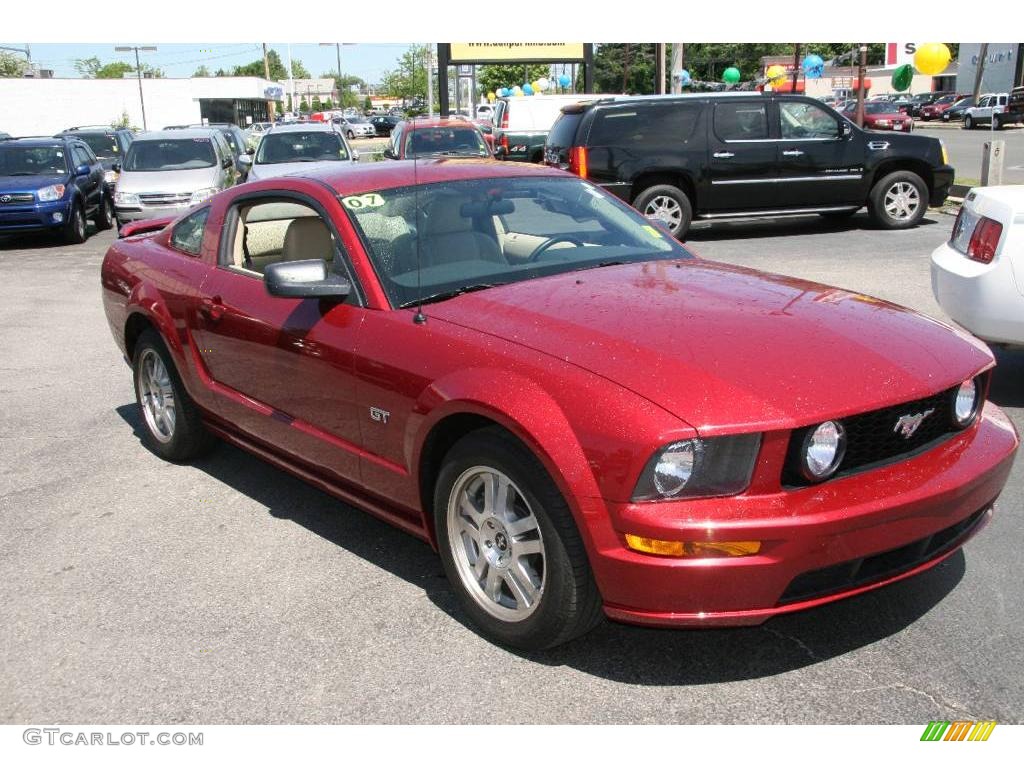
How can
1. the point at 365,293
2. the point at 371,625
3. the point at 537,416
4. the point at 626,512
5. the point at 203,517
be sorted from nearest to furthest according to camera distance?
1. the point at 626,512
2. the point at 537,416
3. the point at 371,625
4. the point at 365,293
5. the point at 203,517

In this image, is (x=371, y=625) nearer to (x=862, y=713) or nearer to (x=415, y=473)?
(x=415, y=473)

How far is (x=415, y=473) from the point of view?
3697mm

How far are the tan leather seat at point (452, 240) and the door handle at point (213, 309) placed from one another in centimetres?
118

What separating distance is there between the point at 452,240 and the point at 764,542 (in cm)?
195

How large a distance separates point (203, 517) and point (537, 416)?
2.34 meters

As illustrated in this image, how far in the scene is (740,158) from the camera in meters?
14.1

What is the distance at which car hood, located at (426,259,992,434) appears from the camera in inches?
119

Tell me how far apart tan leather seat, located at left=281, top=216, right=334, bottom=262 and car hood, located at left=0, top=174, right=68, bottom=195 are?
13.5m

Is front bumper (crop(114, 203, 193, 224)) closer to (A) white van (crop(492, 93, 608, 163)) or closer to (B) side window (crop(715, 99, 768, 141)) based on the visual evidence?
(B) side window (crop(715, 99, 768, 141))

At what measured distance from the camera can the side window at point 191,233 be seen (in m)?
5.30

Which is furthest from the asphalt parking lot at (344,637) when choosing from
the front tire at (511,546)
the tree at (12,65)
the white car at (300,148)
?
the tree at (12,65)

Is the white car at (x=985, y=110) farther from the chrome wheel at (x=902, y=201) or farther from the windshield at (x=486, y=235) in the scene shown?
the windshield at (x=486, y=235)

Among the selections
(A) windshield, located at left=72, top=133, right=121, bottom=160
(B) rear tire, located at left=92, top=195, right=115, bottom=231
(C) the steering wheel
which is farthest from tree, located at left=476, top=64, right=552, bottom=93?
(C) the steering wheel

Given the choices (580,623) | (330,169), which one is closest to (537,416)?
(580,623)
